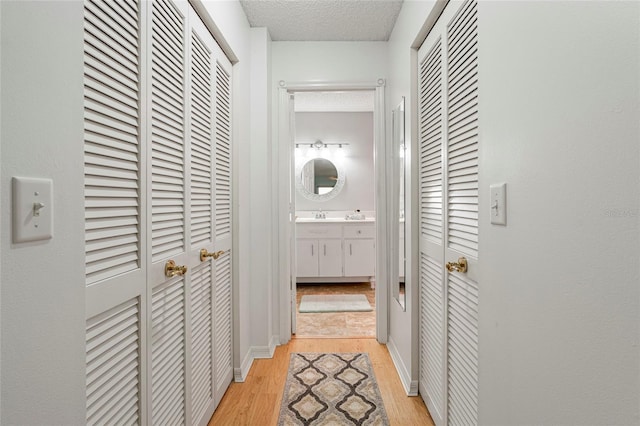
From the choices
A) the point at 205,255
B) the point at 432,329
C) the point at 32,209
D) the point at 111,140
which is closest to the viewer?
the point at 32,209

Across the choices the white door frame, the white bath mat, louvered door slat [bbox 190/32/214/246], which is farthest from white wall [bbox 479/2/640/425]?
the white bath mat

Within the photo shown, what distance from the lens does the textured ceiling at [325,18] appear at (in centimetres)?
224

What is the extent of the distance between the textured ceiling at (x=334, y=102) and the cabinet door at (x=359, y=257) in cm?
176

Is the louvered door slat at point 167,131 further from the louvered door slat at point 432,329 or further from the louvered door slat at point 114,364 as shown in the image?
the louvered door slat at point 432,329

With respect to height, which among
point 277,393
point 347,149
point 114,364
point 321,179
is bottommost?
point 277,393

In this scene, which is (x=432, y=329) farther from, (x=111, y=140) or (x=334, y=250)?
(x=334, y=250)

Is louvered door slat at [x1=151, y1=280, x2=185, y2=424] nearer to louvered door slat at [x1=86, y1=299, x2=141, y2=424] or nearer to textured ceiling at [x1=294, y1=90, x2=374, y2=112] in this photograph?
louvered door slat at [x1=86, y1=299, x2=141, y2=424]

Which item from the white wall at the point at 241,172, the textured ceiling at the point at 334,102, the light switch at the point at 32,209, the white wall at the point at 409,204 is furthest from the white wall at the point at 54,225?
the textured ceiling at the point at 334,102

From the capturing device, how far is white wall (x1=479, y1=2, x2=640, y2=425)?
0.59m

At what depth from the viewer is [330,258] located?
14.7 ft

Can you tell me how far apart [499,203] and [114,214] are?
1088mm

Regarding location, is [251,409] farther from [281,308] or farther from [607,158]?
[607,158]

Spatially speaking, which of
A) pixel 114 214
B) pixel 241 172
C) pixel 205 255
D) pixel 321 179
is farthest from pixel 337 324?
pixel 114 214

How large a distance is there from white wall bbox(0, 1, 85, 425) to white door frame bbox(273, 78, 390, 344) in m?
1.93
